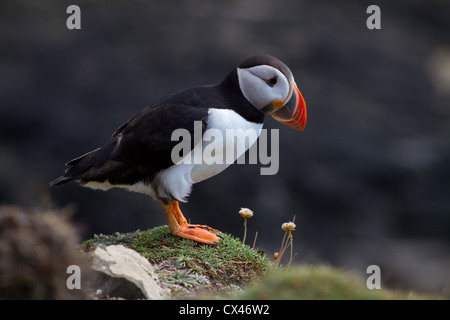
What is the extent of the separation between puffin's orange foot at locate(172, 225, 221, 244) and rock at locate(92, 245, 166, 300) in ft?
4.01

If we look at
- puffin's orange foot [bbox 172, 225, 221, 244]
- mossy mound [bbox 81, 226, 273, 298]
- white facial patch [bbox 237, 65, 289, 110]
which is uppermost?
white facial patch [bbox 237, 65, 289, 110]

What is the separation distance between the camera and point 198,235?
6062 millimetres

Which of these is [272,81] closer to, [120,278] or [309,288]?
[309,288]

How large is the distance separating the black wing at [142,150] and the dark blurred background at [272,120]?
19.9 feet

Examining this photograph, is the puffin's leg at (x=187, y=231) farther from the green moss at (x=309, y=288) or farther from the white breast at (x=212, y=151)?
the green moss at (x=309, y=288)

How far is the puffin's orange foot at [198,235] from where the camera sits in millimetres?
5980

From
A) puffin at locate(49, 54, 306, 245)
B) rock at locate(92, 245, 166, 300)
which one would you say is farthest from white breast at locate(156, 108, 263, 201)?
rock at locate(92, 245, 166, 300)

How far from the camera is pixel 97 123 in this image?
44.3 feet

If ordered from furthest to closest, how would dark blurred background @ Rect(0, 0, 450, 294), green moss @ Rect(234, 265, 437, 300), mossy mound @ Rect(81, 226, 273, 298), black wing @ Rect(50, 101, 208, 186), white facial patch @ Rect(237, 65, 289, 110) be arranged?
dark blurred background @ Rect(0, 0, 450, 294), white facial patch @ Rect(237, 65, 289, 110), black wing @ Rect(50, 101, 208, 186), mossy mound @ Rect(81, 226, 273, 298), green moss @ Rect(234, 265, 437, 300)

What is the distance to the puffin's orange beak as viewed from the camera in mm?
6207

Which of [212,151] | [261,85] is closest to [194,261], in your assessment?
[212,151]

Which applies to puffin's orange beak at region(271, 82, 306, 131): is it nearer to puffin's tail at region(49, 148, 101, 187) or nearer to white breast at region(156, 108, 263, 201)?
white breast at region(156, 108, 263, 201)

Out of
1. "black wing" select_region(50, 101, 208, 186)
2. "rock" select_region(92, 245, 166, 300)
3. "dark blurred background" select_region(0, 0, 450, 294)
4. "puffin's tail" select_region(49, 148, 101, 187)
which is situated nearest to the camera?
"rock" select_region(92, 245, 166, 300)
